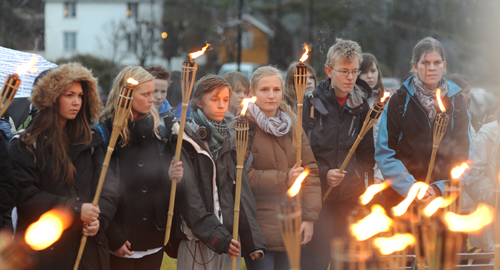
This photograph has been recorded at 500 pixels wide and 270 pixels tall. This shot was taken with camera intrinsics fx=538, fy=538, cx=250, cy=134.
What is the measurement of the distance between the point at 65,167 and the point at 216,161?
0.92m

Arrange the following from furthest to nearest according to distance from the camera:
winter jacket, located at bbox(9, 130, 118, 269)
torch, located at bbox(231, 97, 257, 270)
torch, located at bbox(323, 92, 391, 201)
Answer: torch, located at bbox(323, 92, 391, 201) < torch, located at bbox(231, 97, 257, 270) < winter jacket, located at bbox(9, 130, 118, 269)

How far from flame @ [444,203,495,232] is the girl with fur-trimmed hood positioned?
1805 mm

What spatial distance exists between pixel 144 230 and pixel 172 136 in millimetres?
607

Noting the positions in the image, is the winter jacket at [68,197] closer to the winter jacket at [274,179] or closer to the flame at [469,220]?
the winter jacket at [274,179]

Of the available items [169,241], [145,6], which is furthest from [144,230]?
[145,6]

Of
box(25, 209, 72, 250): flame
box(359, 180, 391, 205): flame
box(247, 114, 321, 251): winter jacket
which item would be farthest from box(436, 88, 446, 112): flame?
box(25, 209, 72, 250): flame

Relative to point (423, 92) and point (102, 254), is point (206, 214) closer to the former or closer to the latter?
point (102, 254)

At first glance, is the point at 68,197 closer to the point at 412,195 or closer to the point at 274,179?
the point at 274,179

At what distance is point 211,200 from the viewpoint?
3330 millimetres

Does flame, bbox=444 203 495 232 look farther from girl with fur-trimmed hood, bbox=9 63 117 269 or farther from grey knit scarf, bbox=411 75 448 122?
girl with fur-trimmed hood, bbox=9 63 117 269

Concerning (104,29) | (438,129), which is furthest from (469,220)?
(104,29)

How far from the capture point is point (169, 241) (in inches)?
138

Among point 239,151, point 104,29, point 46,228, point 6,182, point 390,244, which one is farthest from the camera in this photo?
point 104,29

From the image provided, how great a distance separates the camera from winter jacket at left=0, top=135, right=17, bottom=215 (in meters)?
2.67
